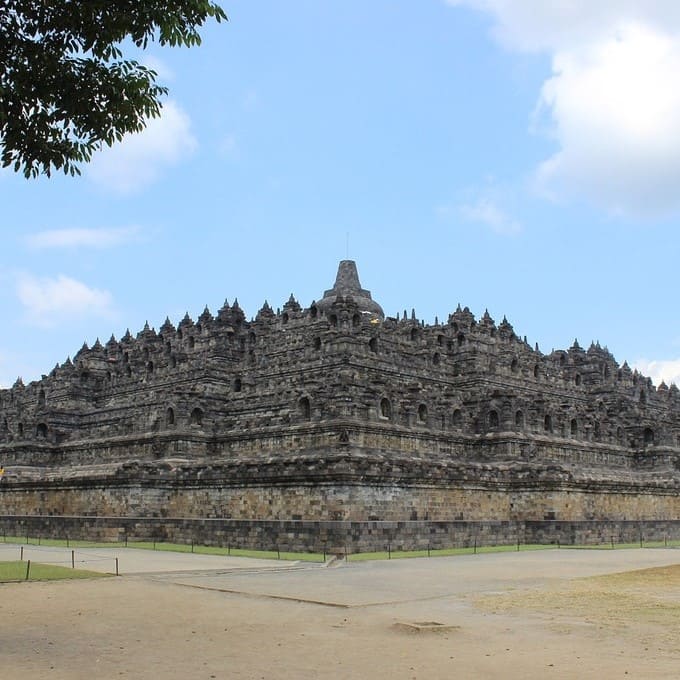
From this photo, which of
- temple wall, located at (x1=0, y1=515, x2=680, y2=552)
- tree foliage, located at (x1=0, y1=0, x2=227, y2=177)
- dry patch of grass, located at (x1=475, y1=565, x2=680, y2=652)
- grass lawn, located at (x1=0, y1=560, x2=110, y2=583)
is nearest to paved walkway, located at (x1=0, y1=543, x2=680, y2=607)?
grass lawn, located at (x1=0, y1=560, x2=110, y2=583)

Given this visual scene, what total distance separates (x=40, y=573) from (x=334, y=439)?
66.7 ft

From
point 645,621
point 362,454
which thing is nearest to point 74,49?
point 645,621

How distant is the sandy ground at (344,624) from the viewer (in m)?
14.1

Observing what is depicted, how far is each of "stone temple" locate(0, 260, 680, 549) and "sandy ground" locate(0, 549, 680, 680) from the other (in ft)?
39.5

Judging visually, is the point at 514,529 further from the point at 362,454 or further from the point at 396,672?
the point at 396,672

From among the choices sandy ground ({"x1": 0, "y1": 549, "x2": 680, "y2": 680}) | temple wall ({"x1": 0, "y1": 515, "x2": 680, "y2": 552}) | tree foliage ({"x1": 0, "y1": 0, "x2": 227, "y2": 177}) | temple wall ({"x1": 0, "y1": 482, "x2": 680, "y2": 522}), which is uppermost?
tree foliage ({"x1": 0, "y1": 0, "x2": 227, "y2": 177})

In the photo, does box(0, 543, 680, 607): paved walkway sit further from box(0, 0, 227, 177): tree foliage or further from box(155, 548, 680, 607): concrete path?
box(0, 0, 227, 177): tree foliage

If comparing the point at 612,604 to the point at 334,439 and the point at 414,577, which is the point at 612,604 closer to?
the point at 414,577

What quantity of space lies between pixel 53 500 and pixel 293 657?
4085 centimetres

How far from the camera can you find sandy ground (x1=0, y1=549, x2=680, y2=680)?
46.2 ft

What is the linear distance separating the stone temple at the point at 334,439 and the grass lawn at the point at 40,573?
12.1 metres

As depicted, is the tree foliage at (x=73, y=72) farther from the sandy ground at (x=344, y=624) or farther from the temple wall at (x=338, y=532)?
the temple wall at (x=338, y=532)

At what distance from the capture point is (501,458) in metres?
52.7

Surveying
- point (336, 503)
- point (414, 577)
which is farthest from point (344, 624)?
point (336, 503)
